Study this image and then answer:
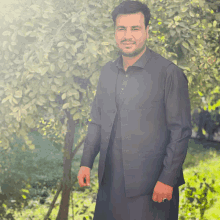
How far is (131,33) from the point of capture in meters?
2.37

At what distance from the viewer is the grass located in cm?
540

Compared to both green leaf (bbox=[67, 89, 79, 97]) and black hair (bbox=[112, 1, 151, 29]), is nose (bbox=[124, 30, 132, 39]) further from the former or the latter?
green leaf (bbox=[67, 89, 79, 97])

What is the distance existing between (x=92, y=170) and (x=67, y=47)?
6.27m

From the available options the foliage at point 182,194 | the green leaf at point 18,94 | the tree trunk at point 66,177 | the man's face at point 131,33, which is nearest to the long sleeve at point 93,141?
the man's face at point 131,33

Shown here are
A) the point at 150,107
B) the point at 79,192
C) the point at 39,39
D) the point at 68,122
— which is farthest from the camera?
the point at 79,192

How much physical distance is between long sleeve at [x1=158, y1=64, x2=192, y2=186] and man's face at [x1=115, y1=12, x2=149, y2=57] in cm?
36

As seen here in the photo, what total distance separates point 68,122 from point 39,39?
167 cm

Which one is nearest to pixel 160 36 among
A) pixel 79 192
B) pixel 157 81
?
pixel 157 81

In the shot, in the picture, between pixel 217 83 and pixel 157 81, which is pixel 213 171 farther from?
pixel 157 81

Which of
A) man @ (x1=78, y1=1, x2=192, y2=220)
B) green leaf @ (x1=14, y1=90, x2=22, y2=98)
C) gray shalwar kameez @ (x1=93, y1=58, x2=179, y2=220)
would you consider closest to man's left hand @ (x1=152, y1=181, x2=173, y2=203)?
man @ (x1=78, y1=1, x2=192, y2=220)

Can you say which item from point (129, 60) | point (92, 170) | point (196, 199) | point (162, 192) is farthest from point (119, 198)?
point (92, 170)

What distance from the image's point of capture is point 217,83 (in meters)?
4.67

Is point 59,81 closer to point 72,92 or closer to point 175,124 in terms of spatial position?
point 72,92

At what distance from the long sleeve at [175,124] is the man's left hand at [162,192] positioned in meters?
0.04
